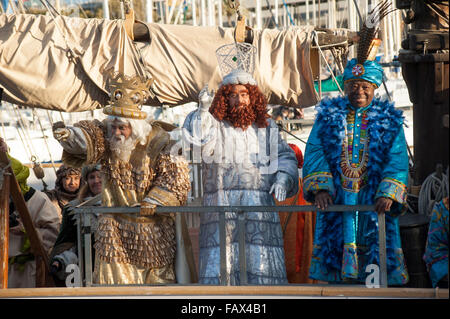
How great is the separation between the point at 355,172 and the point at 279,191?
0.48 metres

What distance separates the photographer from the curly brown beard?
17.6 ft

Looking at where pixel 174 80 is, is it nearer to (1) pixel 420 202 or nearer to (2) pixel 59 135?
(2) pixel 59 135

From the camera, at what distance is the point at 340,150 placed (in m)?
5.06

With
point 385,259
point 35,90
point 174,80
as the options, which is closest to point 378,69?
point 385,259

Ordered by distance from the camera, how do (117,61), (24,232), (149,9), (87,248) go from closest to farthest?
(87,248) < (24,232) < (117,61) < (149,9)

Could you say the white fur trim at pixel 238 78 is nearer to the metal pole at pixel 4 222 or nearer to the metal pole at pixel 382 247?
the metal pole at pixel 382 247

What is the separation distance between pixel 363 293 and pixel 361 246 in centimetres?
58

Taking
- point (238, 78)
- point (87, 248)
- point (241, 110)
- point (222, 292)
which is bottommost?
point (222, 292)

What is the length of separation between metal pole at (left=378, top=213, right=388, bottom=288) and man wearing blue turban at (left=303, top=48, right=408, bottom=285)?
0.28 m

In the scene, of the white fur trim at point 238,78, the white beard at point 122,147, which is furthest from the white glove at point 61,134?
the white fur trim at point 238,78

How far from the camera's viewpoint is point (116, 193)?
5387 millimetres

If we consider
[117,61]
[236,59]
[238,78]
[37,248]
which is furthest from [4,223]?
[117,61]

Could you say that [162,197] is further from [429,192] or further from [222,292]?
[429,192]
